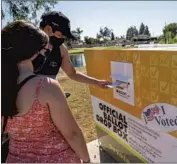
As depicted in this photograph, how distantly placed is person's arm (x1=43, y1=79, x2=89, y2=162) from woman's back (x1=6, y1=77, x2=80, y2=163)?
28mm

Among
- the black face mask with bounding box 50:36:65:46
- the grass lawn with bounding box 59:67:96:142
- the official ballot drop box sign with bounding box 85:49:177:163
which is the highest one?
the black face mask with bounding box 50:36:65:46

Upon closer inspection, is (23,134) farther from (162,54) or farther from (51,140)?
(162,54)

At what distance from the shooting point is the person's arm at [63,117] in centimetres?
136

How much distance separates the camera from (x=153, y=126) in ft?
7.48

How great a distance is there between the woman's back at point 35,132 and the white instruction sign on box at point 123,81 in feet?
3.59

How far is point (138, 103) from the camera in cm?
245

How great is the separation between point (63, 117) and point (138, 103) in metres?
1.19

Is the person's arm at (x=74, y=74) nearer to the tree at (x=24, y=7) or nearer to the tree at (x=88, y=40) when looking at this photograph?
the tree at (x=24, y=7)

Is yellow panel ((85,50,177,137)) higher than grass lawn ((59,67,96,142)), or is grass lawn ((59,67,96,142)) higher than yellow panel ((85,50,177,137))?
yellow panel ((85,50,177,137))

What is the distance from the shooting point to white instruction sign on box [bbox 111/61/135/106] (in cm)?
249

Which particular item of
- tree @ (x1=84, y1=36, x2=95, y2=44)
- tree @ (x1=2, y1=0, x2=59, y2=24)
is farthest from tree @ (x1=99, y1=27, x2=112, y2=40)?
tree @ (x1=2, y1=0, x2=59, y2=24)

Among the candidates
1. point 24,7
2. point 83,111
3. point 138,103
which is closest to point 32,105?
point 138,103

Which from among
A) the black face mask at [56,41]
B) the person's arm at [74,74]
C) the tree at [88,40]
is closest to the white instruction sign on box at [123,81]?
the person's arm at [74,74]

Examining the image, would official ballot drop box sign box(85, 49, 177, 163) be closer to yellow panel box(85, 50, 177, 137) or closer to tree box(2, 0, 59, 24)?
yellow panel box(85, 50, 177, 137)
